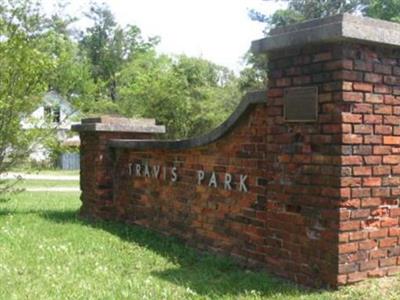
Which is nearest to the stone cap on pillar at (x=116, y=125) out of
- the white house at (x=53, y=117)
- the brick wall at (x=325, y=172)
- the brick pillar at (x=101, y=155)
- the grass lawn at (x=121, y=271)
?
the brick pillar at (x=101, y=155)

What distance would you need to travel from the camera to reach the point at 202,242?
649cm

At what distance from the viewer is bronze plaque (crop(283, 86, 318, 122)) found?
182 inches

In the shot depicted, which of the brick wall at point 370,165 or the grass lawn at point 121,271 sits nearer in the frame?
A: the brick wall at point 370,165

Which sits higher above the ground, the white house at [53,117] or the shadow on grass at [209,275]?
the white house at [53,117]

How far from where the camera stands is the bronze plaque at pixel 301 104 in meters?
4.62

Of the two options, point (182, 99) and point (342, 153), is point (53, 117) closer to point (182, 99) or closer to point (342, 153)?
point (342, 153)

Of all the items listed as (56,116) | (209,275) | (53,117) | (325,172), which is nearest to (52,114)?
(53,117)

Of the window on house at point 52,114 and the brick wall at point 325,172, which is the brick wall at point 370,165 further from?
the window on house at point 52,114

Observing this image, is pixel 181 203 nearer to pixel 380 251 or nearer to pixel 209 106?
pixel 380 251

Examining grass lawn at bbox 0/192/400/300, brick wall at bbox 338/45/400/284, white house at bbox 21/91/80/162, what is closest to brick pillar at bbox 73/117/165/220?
grass lawn at bbox 0/192/400/300

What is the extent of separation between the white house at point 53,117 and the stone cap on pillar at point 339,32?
Answer: 590 centimetres

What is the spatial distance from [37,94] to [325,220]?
6.99 metres

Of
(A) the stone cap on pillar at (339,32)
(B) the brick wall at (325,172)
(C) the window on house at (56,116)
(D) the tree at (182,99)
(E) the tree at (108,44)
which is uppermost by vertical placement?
(E) the tree at (108,44)

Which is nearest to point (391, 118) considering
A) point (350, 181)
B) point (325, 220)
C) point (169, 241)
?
point (350, 181)
